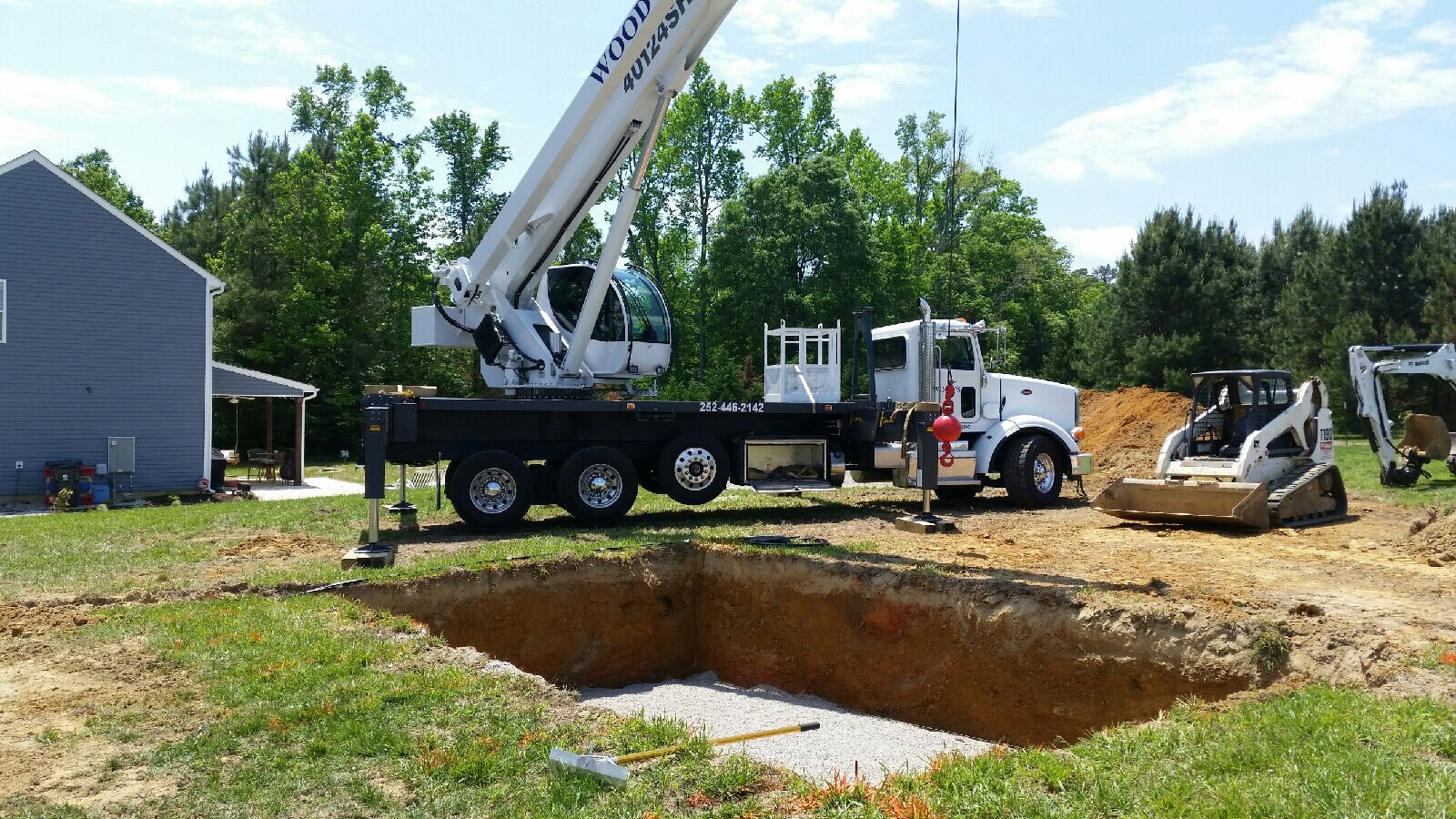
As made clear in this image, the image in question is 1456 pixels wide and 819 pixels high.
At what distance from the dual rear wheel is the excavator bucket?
14.4m

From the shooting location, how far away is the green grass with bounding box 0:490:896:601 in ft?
32.1

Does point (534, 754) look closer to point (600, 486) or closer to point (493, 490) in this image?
point (493, 490)

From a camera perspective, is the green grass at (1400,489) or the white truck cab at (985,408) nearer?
the white truck cab at (985,408)

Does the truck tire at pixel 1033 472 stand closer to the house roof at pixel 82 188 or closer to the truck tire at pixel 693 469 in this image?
the truck tire at pixel 693 469

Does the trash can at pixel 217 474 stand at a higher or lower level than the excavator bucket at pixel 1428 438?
lower

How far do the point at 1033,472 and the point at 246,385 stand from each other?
18.5 metres

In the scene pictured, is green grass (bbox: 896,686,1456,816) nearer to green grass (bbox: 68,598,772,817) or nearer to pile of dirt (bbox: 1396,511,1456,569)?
green grass (bbox: 68,598,772,817)

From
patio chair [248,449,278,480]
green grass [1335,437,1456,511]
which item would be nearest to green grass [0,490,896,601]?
patio chair [248,449,278,480]

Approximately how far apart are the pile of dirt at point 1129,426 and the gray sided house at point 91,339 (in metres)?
20.4

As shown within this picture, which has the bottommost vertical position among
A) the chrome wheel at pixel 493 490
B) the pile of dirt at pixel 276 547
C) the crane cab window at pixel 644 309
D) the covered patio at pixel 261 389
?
the pile of dirt at pixel 276 547

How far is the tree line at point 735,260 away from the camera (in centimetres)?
3725

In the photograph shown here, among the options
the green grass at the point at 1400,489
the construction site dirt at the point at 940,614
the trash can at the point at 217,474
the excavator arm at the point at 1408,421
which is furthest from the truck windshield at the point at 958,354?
the trash can at the point at 217,474

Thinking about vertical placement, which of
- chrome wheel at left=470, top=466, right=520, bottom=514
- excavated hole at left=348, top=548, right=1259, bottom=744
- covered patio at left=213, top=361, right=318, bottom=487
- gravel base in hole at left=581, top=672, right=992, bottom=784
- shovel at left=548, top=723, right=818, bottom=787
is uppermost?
covered patio at left=213, top=361, right=318, bottom=487

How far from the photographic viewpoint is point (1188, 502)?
1370cm
